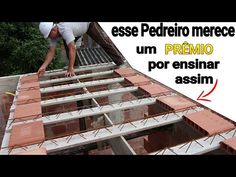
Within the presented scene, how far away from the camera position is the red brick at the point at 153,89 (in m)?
2.86

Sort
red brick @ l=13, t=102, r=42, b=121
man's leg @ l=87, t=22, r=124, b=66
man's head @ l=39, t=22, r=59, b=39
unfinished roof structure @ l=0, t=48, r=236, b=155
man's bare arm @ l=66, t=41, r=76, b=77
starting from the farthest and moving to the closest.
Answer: man's leg @ l=87, t=22, r=124, b=66
man's bare arm @ l=66, t=41, r=76, b=77
man's head @ l=39, t=22, r=59, b=39
red brick @ l=13, t=102, r=42, b=121
unfinished roof structure @ l=0, t=48, r=236, b=155

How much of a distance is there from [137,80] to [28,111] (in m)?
1.34

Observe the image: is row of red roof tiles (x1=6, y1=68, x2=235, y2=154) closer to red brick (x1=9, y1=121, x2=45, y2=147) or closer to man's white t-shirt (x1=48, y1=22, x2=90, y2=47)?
red brick (x1=9, y1=121, x2=45, y2=147)

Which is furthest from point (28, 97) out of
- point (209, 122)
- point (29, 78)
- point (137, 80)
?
point (209, 122)

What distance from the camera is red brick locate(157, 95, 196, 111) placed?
8.13 feet

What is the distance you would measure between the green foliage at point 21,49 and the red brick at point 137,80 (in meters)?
3.24

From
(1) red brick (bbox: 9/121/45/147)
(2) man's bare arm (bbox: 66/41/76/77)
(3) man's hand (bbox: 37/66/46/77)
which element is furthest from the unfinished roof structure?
(2) man's bare arm (bbox: 66/41/76/77)

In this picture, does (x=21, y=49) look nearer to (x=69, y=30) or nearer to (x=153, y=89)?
(x=69, y=30)

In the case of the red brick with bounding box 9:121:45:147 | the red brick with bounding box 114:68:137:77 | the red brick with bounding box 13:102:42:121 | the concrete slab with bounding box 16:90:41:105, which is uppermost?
the red brick with bounding box 114:68:137:77

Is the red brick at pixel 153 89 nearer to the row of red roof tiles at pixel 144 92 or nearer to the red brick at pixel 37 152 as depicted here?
the row of red roof tiles at pixel 144 92

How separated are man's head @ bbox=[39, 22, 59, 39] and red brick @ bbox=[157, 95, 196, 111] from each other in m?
1.77

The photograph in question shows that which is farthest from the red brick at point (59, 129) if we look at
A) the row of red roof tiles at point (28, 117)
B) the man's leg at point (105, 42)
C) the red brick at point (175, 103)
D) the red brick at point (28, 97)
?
the red brick at point (175, 103)

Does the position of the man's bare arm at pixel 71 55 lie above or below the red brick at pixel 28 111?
above

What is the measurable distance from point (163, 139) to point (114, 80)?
3.19 feet
